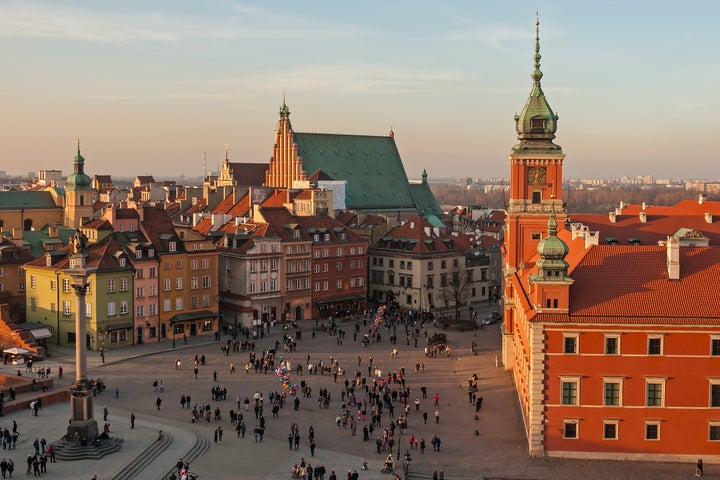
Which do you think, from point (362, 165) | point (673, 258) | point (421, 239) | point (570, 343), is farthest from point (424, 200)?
point (570, 343)

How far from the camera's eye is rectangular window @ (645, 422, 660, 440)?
42.6 m

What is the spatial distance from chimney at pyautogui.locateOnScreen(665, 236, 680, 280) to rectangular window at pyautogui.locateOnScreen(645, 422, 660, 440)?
737 centimetres

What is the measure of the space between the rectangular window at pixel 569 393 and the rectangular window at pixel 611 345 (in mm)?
2286

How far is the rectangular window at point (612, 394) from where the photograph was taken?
140ft

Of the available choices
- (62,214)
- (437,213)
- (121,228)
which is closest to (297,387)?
(121,228)

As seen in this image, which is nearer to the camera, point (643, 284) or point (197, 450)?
point (643, 284)

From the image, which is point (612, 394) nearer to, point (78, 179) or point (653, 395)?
point (653, 395)

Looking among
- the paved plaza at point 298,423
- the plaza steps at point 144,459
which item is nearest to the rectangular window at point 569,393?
the paved plaza at point 298,423

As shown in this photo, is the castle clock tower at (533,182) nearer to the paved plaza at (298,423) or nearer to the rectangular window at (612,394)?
the paved plaza at (298,423)

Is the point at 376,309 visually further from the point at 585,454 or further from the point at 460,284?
the point at 585,454

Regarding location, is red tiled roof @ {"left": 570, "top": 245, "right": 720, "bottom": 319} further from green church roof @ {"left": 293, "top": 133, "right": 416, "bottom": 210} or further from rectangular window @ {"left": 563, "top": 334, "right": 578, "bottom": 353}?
green church roof @ {"left": 293, "top": 133, "right": 416, "bottom": 210}

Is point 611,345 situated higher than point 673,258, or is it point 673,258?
point 673,258

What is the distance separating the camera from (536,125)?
219 ft

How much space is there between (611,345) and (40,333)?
46.5m
